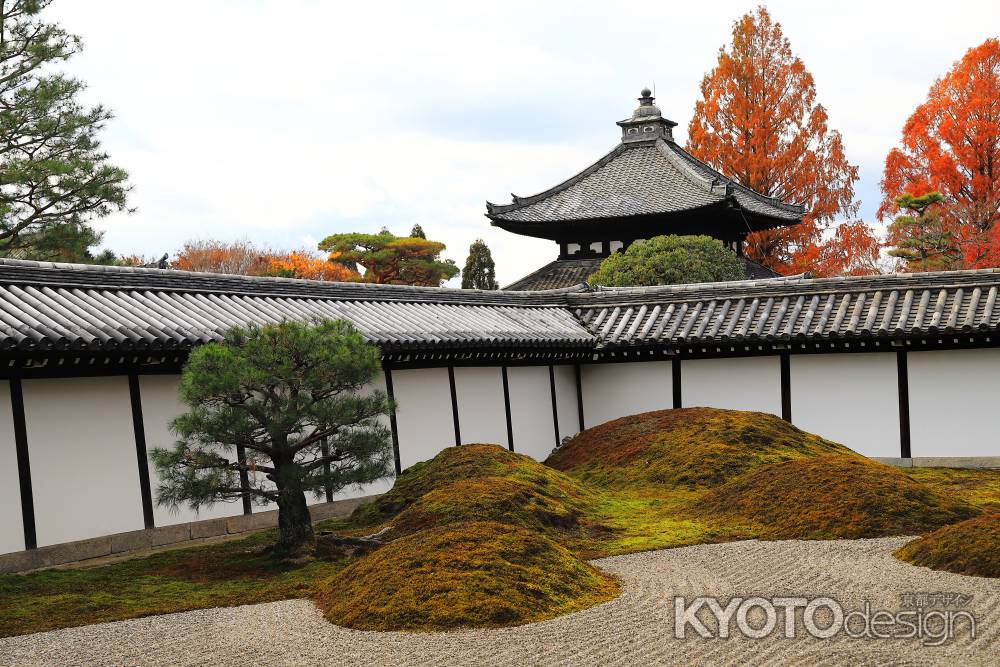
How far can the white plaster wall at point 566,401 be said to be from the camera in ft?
66.6

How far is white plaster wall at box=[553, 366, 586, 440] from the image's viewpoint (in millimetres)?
20297

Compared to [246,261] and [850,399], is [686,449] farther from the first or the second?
[246,261]

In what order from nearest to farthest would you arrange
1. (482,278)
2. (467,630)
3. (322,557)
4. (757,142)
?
1. (467,630)
2. (322,557)
3. (757,142)
4. (482,278)

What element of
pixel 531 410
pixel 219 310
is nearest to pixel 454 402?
pixel 531 410

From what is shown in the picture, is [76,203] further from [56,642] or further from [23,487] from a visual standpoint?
[56,642]

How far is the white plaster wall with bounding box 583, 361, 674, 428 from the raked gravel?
9.74 meters

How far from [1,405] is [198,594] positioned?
337 centimetres

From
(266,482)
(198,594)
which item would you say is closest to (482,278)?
(266,482)

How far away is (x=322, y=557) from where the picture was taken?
11.8m

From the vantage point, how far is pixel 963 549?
31.3 ft

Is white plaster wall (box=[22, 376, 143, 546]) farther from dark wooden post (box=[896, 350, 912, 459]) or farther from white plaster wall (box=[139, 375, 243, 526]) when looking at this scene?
dark wooden post (box=[896, 350, 912, 459])

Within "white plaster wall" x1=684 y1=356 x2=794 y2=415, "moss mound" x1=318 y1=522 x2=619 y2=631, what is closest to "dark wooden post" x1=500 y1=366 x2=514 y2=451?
"white plaster wall" x1=684 y1=356 x2=794 y2=415

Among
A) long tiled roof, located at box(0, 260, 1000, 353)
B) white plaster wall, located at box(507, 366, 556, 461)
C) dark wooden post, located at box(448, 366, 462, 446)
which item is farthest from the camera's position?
white plaster wall, located at box(507, 366, 556, 461)

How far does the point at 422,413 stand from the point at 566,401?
4410mm
